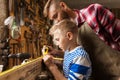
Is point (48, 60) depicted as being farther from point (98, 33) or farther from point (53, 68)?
point (98, 33)

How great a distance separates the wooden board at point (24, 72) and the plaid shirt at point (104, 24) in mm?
454

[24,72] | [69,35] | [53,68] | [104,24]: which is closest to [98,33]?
[104,24]

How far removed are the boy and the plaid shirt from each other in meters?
0.18

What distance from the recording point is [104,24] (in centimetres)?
148

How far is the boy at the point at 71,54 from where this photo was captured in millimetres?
1262

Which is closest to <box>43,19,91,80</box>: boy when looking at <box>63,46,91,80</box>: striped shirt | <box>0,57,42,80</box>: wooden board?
<box>63,46,91,80</box>: striped shirt

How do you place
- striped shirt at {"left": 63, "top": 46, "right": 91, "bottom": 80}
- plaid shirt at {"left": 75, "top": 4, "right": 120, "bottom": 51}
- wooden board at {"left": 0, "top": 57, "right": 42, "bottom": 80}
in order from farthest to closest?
plaid shirt at {"left": 75, "top": 4, "right": 120, "bottom": 51} → striped shirt at {"left": 63, "top": 46, "right": 91, "bottom": 80} → wooden board at {"left": 0, "top": 57, "right": 42, "bottom": 80}

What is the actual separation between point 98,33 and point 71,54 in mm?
280

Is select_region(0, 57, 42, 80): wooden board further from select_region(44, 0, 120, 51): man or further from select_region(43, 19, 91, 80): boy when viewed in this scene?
select_region(44, 0, 120, 51): man

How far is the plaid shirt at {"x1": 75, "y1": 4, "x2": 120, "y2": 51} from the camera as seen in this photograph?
1.48 m

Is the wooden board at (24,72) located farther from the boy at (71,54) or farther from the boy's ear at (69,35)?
the boy's ear at (69,35)

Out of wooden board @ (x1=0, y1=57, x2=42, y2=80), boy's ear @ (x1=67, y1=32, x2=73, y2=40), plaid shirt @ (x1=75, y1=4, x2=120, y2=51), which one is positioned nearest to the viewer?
wooden board @ (x1=0, y1=57, x2=42, y2=80)

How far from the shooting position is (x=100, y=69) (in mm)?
1542

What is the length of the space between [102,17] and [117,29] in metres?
0.14
